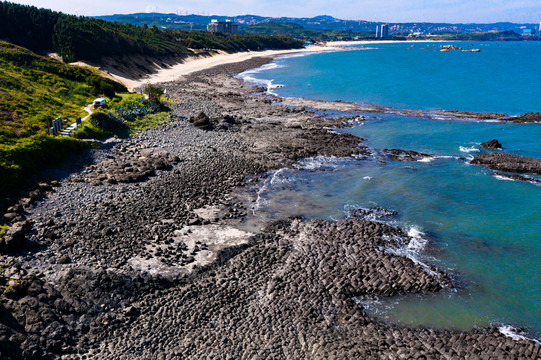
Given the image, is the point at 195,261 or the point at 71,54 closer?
the point at 195,261

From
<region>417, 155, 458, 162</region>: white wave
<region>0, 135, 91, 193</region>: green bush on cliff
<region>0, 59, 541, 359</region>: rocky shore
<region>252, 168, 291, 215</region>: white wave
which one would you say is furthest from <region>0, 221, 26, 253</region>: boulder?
<region>417, 155, 458, 162</region>: white wave

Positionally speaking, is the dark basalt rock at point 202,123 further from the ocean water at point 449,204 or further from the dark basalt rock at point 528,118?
the dark basalt rock at point 528,118

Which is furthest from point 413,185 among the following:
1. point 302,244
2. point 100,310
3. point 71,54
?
point 71,54

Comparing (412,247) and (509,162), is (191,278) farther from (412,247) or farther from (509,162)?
(509,162)

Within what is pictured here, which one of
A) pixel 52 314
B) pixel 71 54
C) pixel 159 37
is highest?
pixel 159 37

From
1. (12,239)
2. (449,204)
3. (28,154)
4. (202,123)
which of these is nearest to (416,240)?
(449,204)

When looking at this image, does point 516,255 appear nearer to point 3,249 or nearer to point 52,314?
point 52,314
